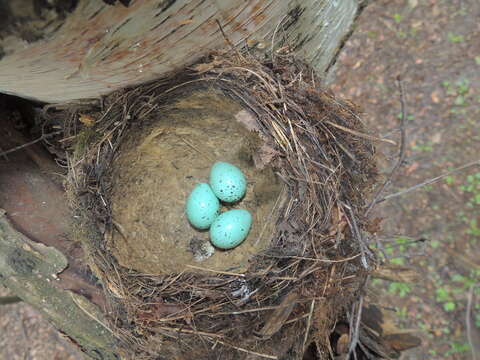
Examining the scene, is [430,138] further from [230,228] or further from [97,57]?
[97,57]

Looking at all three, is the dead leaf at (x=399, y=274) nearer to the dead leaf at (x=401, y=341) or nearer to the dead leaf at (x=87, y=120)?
the dead leaf at (x=401, y=341)

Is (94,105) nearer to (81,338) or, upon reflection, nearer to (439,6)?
(81,338)

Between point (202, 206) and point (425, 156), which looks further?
point (425, 156)

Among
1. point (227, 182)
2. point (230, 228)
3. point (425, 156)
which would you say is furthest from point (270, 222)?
point (425, 156)

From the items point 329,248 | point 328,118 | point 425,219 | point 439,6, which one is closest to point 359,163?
point 328,118

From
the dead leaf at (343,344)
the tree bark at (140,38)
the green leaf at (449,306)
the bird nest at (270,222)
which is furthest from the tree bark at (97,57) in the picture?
the green leaf at (449,306)

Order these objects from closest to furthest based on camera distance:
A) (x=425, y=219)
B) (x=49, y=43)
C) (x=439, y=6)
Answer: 1. (x=49, y=43)
2. (x=425, y=219)
3. (x=439, y=6)

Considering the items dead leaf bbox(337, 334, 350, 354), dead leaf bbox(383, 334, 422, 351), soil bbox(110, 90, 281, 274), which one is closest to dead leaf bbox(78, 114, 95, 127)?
soil bbox(110, 90, 281, 274)
